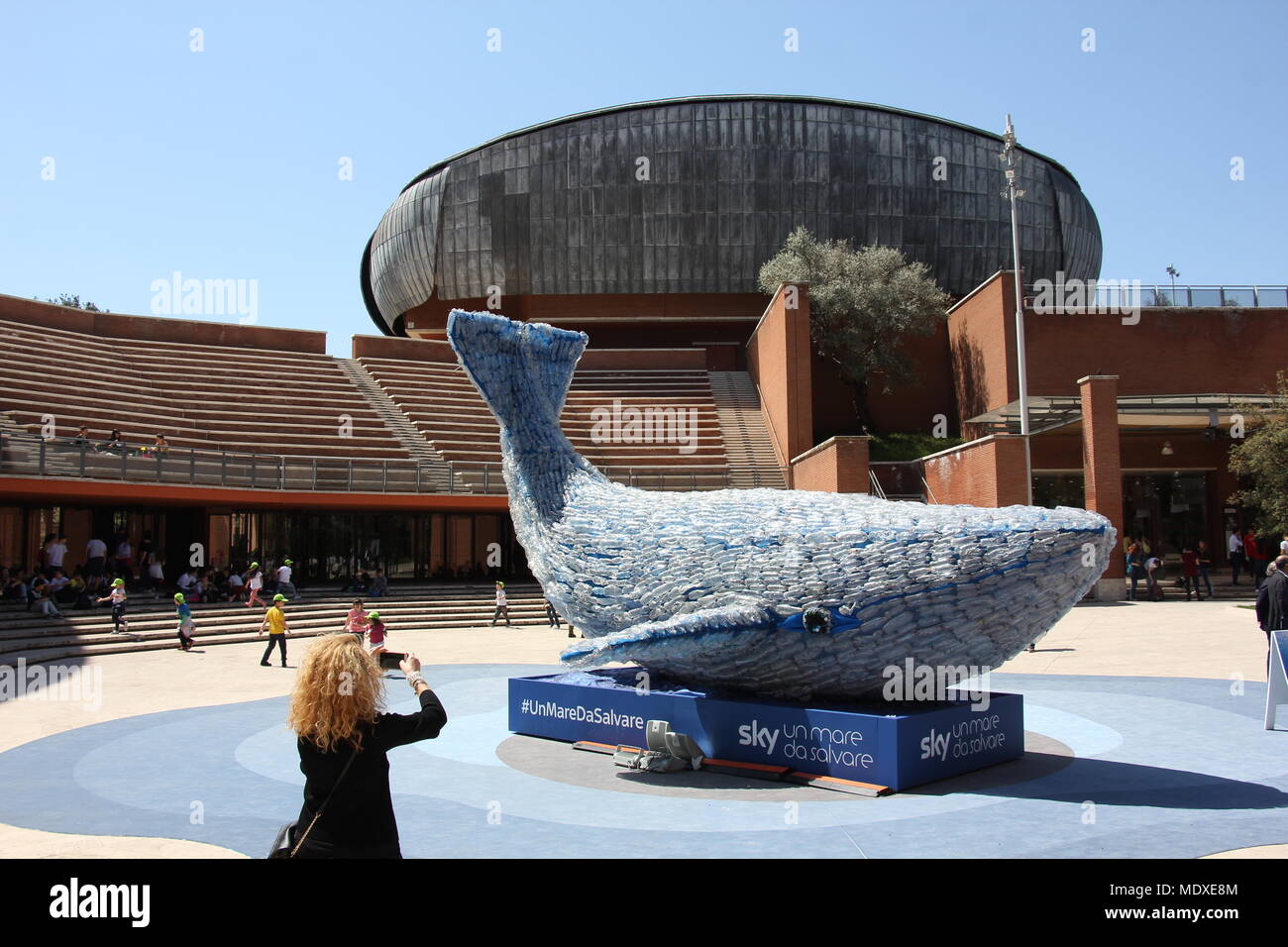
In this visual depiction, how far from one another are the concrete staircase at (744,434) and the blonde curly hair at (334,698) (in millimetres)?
28333

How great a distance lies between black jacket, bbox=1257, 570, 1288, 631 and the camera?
421 inches

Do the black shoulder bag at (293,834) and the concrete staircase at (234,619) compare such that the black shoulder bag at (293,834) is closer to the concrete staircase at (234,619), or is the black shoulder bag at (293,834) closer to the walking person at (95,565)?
the concrete staircase at (234,619)

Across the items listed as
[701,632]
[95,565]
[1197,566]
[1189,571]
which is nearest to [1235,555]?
[1197,566]

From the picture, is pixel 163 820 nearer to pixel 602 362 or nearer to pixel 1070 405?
pixel 1070 405

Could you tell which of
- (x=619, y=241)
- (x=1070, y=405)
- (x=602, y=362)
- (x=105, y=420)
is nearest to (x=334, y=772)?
(x=105, y=420)

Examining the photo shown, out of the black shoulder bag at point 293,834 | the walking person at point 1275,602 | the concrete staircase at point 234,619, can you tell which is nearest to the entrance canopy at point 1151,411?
the concrete staircase at point 234,619

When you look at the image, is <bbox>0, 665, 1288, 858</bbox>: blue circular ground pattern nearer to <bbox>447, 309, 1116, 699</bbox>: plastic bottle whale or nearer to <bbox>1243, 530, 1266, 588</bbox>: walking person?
<bbox>447, 309, 1116, 699</bbox>: plastic bottle whale

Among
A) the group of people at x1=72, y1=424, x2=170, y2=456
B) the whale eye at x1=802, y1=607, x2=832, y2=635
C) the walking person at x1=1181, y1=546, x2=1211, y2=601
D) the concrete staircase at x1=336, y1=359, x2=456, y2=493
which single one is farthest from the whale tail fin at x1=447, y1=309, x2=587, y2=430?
the walking person at x1=1181, y1=546, x2=1211, y2=601

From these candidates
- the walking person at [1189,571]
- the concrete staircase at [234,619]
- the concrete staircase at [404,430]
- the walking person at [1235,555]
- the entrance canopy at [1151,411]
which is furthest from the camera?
the concrete staircase at [404,430]

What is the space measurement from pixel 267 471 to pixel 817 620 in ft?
72.3

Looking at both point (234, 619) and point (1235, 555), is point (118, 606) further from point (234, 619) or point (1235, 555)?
point (1235, 555)

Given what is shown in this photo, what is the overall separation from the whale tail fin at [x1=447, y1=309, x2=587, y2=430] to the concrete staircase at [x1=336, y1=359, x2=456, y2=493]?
19190 millimetres

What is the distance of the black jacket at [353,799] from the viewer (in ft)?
12.4
